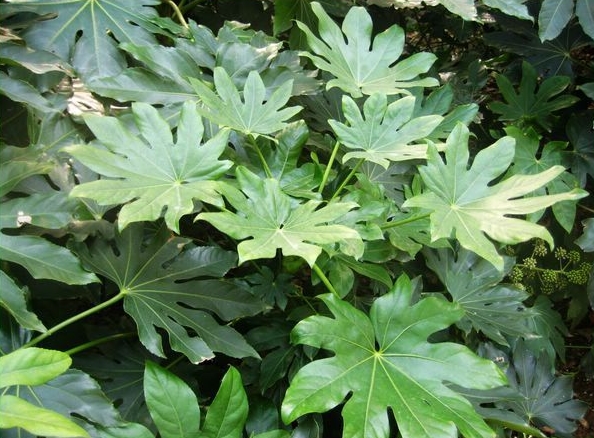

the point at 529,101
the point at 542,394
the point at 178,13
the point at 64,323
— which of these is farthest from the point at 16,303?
the point at 529,101

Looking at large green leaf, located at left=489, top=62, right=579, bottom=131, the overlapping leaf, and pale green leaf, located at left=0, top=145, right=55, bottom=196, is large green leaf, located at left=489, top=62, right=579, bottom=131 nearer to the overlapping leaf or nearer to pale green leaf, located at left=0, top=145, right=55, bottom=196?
the overlapping leaf

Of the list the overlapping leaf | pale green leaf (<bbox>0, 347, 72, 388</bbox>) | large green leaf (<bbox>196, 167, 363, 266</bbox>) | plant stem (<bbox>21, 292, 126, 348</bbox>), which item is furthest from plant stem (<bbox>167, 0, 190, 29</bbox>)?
pale green leaf (<bbox>0, 347, 72, 388</bbox>)

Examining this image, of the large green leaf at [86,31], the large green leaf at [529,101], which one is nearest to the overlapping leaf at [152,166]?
the large green leaf at [86,31]

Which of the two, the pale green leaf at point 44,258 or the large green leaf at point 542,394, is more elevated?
the pale green leaf at point 44,258

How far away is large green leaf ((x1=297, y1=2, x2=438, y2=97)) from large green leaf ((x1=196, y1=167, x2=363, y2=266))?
0.42 m

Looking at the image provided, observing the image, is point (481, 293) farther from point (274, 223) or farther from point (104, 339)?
point (104, 339)

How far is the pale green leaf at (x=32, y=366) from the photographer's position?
2.51 feet

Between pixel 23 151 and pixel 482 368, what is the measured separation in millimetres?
984

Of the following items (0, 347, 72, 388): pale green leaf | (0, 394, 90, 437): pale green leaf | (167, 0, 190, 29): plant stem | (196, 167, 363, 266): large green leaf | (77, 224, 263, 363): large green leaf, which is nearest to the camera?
(0, 394, 90, 437): pale green leaf

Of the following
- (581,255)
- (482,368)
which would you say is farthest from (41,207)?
(581,255)

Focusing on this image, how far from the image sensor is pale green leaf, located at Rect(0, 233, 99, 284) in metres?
1.08

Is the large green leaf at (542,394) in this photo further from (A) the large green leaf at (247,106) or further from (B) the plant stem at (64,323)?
(B) the plant stem at (64,323)

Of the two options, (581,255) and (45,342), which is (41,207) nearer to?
(45,342)

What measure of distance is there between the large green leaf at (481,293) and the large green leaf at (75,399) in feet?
3.22
